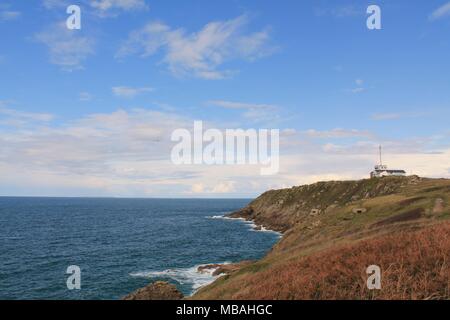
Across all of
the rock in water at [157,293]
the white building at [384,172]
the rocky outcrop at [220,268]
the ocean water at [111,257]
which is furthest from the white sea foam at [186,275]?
the white building at [384,172]

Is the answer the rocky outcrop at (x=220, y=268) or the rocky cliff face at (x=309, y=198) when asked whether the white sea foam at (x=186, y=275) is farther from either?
the rocky cliff face at (x=309, y=198)

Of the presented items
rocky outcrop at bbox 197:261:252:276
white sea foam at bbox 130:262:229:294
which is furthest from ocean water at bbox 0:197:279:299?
rocky outcrop at bbox 197:261:252:276

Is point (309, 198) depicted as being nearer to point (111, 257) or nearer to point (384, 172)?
point (384, 172)

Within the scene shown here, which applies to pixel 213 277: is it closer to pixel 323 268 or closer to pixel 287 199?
pixel 323 268

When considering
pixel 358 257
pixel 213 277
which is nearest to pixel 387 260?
pixel 358 257

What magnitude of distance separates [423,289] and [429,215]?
24075 mm

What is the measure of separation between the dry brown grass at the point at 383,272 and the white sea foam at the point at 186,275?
3161cm

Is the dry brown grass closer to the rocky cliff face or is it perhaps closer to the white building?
the rocky cliff face

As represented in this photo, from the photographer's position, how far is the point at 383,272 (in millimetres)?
16969

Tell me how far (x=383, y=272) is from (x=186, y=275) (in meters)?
43.1

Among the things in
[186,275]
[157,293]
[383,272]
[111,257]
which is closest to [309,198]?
[111,257]

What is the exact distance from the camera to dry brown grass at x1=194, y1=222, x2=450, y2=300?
15.0 metres

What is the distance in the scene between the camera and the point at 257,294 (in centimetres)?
1870

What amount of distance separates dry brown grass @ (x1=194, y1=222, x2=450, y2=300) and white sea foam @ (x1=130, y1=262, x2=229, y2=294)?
104 feet
